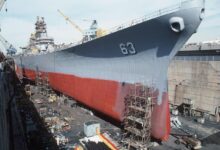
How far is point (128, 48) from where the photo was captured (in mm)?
14133

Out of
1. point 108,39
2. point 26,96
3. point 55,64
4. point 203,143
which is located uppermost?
point 108,39

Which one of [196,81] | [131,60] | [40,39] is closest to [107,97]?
[131,60]

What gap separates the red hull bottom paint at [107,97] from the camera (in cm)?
1275

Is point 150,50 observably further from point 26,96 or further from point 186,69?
point 26,96

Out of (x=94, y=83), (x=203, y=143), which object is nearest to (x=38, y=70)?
(x=94, y=83)

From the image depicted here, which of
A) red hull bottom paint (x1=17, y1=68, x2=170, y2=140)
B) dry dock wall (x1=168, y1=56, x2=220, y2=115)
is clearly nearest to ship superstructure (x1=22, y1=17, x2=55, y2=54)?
red hull bottom paint (x1=17, y1=68, x2=170, y2=140)

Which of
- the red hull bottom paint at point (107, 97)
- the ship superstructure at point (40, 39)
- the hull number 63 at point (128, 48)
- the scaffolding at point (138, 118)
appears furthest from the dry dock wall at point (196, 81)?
the ship superstructure at point (40, 39)

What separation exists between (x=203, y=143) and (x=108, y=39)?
27.7 ft

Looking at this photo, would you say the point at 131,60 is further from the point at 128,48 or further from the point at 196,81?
the point at 196,81

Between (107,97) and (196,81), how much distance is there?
30.9 ft

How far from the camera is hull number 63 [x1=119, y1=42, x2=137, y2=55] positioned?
13880 millimetres

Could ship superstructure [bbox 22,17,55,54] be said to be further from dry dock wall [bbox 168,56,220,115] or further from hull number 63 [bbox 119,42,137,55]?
hull number 63 [bbox 119,42,137,55]

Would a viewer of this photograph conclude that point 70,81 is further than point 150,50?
Yes

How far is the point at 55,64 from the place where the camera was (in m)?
23.8
